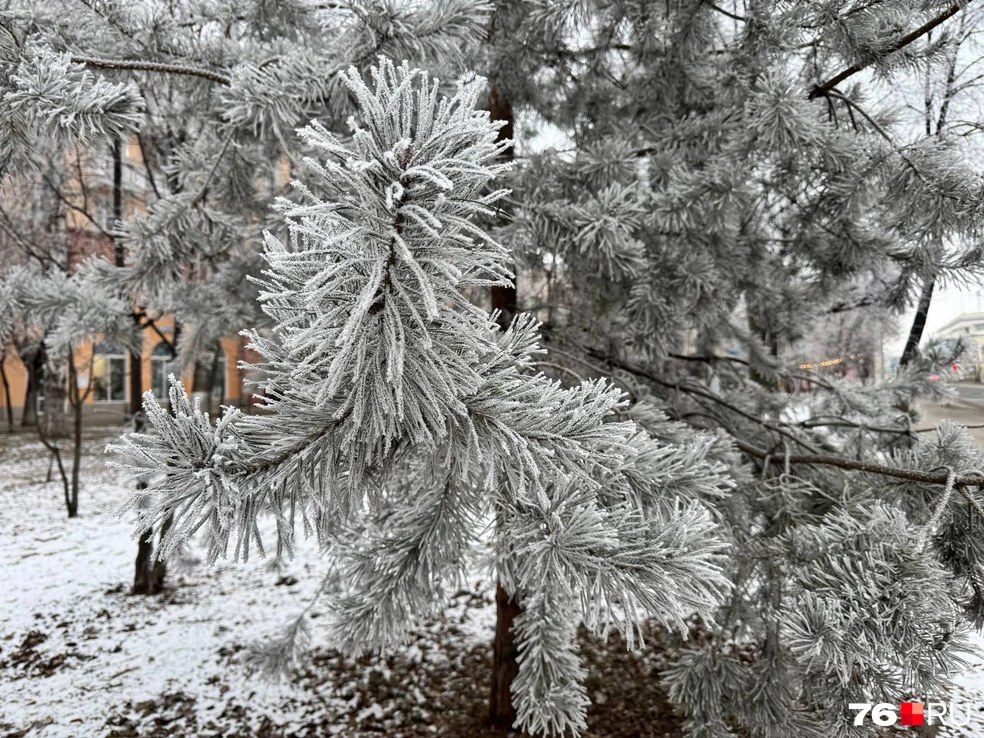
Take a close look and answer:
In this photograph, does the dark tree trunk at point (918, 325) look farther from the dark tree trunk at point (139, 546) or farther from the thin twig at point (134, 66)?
the dark tree trunk at point (139, 546)

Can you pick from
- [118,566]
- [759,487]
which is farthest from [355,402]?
[118,566]

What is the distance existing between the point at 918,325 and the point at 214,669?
15.3 ft

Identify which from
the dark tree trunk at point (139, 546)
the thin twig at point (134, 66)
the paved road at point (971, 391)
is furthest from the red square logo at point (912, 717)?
the dark tree trunk at point (139, 546)

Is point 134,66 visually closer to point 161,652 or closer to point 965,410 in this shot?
point 965,410

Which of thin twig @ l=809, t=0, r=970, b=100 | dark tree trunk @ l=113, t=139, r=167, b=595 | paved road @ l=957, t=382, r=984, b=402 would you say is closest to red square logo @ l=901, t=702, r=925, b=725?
paved road @ l=957, t=382, r=984, b=402

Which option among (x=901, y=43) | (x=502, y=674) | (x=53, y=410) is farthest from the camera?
(x=53, y=410)

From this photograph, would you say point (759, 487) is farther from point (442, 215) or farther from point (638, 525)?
point (442, 215)

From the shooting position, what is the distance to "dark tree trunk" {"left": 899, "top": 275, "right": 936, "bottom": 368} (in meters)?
2.32

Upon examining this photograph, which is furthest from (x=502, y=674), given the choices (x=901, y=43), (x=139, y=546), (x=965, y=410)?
(x=139, y=546)

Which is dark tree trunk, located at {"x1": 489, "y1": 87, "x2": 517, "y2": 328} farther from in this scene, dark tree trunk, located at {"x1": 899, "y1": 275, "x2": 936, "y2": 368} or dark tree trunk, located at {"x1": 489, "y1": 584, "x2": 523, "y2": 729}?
dark tree trunk, located at {"x1": 899, "y1": 275, "x2": 936, "y2": 368}

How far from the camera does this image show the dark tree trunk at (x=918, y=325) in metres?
2.32

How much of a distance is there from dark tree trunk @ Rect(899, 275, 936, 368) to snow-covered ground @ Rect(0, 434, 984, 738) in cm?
147

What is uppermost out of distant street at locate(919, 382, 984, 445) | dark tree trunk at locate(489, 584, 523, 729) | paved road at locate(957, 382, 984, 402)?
paved road at locate(957, 382, 984, 402)

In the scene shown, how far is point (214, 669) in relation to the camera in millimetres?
3629
